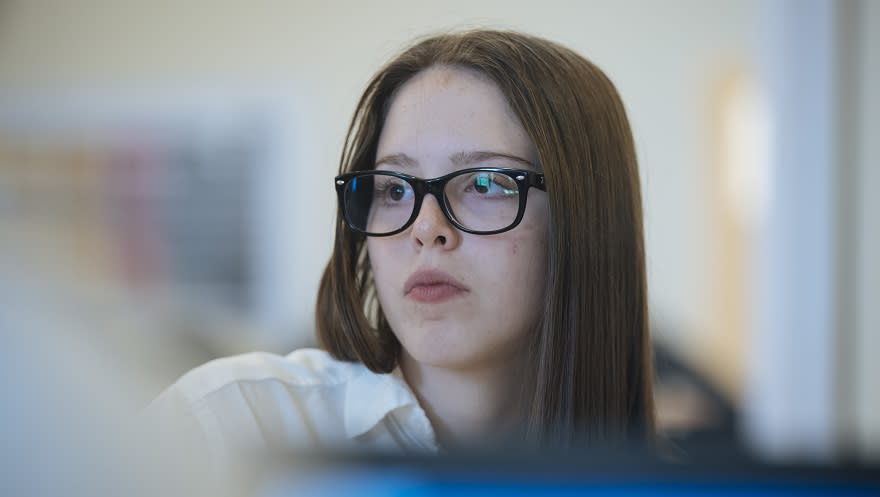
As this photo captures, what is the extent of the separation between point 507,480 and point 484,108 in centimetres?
33

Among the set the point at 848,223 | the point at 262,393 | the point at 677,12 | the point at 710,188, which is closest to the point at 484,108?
the point at 262,393

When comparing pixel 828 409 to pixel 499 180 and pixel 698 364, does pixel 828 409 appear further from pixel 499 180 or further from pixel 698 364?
→ pixel 499 180

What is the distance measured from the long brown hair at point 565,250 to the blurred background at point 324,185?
4cm

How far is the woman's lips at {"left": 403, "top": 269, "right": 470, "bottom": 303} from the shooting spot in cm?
49

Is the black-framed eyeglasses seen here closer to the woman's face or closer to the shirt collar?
the woman's face

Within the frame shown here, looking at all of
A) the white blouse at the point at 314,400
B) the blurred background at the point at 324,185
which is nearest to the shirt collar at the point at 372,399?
the white blouse at the point at 314,400

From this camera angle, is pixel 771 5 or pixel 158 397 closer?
pixel 158 397

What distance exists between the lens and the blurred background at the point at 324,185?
0.47 meters

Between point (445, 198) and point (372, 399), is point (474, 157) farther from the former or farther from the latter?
point (372, 399)

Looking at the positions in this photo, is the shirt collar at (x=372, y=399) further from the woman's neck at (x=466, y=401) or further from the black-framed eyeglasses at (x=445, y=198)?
the black-framed eyeglasses at (x=445, y=198)

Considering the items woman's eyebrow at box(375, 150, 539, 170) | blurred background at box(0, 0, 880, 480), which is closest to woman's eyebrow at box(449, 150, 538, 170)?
woman's eyebrow at box(375, 150, 539, 170)

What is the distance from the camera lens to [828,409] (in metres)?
1.14

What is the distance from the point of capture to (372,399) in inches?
21.8

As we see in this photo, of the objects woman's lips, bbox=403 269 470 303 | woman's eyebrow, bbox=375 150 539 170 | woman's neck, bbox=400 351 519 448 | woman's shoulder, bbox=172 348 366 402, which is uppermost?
woman's eyebrow, bbox=375 150 539 170
